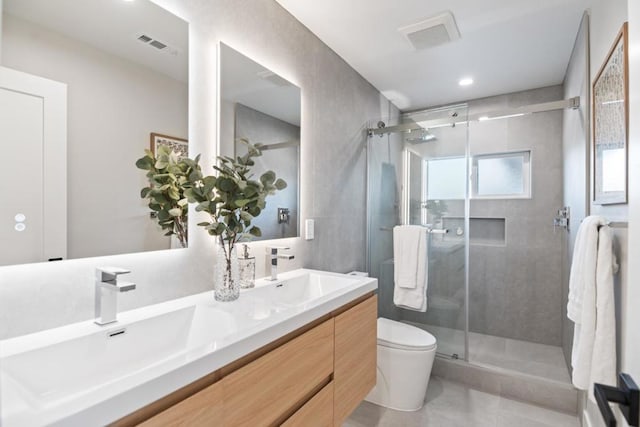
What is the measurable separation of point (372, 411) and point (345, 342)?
1.05 m

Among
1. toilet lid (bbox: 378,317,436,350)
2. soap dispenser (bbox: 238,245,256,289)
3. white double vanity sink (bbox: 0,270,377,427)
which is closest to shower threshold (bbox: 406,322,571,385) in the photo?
toilet lid (bbox: 378,317,436,350)

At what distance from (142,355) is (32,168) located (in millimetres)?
625

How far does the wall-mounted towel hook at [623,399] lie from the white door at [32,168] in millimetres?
1361

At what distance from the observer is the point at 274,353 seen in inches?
38.4

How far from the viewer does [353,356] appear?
1.44 meters

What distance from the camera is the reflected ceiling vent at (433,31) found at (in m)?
1.96

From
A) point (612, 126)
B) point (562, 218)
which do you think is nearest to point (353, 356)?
point (612, 126)

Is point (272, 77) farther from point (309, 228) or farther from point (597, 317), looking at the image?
point (597, 317)

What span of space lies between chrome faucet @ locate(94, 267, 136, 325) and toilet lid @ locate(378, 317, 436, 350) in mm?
1644

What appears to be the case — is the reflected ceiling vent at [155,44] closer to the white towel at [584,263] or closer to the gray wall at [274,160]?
the gray wall at [274,160]

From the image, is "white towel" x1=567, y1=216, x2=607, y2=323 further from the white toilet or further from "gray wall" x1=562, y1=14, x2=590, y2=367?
the white toilet

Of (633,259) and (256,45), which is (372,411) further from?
(256,45)

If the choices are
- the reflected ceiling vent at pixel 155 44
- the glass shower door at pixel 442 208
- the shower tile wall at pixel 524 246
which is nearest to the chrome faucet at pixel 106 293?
the reflected ceiling vent at pixel 155 44

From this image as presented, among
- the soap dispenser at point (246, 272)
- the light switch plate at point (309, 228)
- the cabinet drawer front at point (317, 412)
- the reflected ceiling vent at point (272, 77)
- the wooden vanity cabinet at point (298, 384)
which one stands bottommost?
the cabinet drawer front at point (317, 412)
